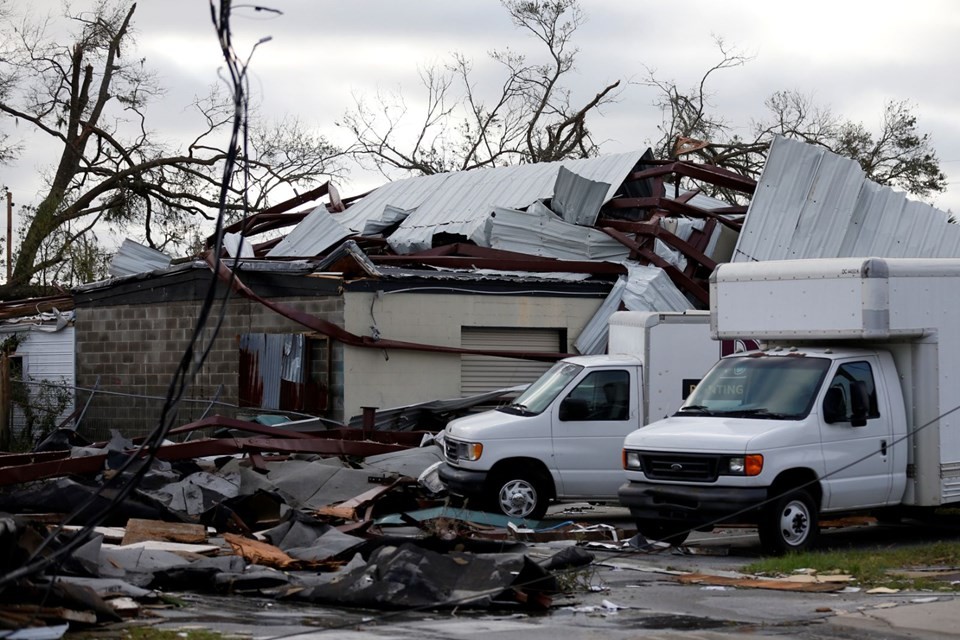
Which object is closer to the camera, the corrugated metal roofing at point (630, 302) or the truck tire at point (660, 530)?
the truck tire at point (660, 530)

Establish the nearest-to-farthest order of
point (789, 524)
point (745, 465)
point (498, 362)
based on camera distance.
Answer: point (745, 465), point (789, 524), point (498, 362)

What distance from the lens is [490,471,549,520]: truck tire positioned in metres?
14.2

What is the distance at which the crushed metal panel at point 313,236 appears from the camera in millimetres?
25312

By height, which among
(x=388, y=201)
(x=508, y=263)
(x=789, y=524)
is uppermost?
(x=388, y=201)

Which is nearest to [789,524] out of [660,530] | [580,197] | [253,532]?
[660,530]

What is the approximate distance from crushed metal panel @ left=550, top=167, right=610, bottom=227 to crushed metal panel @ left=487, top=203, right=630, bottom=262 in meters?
0.36

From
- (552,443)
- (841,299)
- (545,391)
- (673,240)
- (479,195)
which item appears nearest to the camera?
(841,299)

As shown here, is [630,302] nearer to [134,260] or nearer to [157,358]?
[157,358]

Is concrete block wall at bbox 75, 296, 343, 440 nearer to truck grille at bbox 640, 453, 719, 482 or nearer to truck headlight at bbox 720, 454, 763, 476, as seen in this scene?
truck grille at bbox 640, 453, 719, 482

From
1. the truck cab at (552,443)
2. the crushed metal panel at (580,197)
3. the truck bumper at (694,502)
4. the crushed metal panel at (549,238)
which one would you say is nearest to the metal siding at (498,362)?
the crushed metal panel at (549,238)

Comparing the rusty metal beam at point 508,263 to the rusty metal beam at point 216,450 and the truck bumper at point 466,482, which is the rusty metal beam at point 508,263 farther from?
the truck bumper at point 466,482

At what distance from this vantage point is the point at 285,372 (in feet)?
65.8

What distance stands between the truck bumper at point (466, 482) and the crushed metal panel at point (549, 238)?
30.9ft

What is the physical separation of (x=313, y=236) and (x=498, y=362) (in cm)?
663
